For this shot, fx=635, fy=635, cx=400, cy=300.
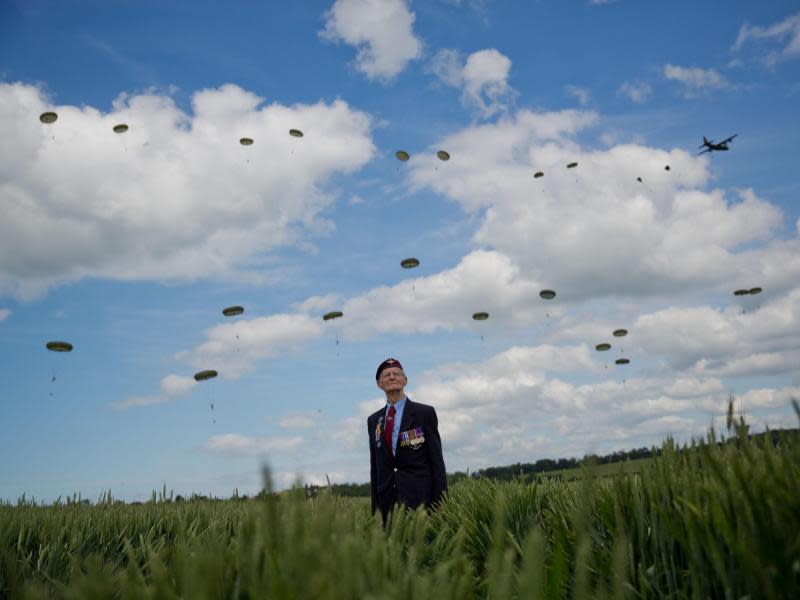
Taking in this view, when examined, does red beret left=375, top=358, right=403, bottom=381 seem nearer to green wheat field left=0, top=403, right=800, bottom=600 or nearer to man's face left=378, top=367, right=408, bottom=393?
man's face left=378, top=367, right=408, bottom=393

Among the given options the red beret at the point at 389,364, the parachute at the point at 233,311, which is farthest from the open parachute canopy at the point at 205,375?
the red beret at the point at 389,364

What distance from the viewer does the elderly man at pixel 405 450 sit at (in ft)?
26.0

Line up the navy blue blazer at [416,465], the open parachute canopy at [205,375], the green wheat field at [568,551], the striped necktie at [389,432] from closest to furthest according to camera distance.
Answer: the green wheat field at [568,551]
the navy blue blazer at [416,465]
the striped necktie at [389,432]
the open parachute canopy at [205,375]

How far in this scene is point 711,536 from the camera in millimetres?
2566

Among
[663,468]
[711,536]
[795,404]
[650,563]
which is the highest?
[795,404]

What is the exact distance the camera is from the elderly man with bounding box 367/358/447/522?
793 centimetres

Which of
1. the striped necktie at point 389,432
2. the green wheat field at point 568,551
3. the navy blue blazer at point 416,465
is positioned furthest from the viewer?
the striped necktie at point 389,432

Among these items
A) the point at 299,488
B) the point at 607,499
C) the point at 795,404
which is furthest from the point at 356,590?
the point at 607,499

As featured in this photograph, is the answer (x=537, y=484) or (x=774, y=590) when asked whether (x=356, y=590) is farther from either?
(x=537, y=484)

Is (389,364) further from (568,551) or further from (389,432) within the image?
(568,551)

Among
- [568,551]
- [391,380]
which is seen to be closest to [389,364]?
[391,380]

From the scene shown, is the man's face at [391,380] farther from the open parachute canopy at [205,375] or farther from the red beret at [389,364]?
the open parachute canopy at [205,375]

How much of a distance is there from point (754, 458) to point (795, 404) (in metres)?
0.68

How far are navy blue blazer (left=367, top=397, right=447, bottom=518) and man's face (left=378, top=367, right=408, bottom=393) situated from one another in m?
0.23
